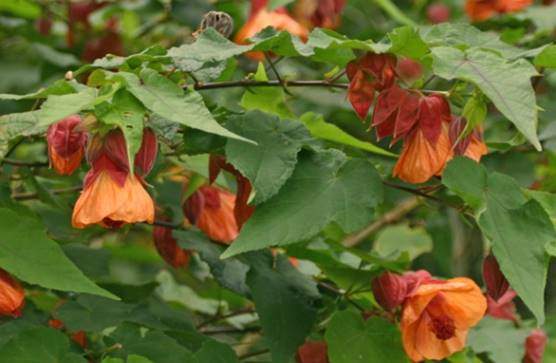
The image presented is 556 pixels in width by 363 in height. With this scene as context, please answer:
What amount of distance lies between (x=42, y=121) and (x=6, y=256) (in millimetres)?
178

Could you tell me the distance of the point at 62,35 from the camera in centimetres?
220

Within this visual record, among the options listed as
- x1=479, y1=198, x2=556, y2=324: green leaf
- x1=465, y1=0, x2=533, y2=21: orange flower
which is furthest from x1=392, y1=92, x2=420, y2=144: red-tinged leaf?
x1=465, y1=0, x2=533, y2=21: orange flower

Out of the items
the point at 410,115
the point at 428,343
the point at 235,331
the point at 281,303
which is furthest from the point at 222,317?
the point at 410,115

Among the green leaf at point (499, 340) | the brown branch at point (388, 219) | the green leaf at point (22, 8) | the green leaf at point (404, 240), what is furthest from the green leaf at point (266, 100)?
the brown branch at point (388, 219)

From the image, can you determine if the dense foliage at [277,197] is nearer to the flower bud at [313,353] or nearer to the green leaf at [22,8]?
the flower bud at [313,353]

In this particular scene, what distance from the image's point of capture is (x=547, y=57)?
3.24ft

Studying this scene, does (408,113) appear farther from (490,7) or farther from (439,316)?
(490,7)

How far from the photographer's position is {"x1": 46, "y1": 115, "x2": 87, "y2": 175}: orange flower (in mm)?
985

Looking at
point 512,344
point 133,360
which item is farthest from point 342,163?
point 512,344

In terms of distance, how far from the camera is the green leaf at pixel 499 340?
1.31 metres

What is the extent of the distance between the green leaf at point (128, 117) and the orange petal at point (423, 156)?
0.28m

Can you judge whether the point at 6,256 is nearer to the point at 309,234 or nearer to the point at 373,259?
the point at 309,234

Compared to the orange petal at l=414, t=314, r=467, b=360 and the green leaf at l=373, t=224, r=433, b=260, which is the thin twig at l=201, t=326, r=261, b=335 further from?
the green leaf at l=373, t=224, r=433, b=260

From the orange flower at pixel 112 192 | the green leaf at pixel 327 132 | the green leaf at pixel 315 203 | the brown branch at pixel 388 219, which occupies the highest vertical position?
the orange flower at pixel 112 192
